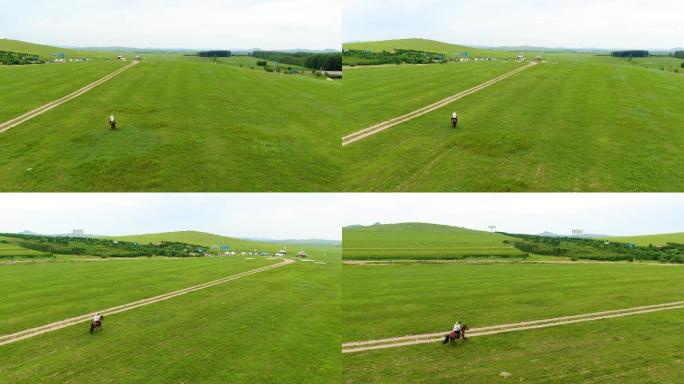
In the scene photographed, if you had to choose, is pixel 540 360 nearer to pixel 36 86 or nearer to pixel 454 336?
pixel 454 336

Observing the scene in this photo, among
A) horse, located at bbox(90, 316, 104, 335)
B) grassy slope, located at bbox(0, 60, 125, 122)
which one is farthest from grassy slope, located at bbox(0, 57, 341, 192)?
horse, located at bbox(90, 316, 104, 335)

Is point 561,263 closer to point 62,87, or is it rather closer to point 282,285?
point 282,285

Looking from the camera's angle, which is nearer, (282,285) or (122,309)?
(122,309)

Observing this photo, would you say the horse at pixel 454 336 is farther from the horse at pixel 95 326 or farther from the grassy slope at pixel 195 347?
the horse at pixel 95 326

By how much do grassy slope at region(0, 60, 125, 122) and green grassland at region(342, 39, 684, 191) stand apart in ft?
122

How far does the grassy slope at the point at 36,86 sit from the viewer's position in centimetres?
4238

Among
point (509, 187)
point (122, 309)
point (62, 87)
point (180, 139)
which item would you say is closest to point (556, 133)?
point (509, 187)

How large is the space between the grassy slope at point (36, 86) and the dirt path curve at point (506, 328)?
40497mm

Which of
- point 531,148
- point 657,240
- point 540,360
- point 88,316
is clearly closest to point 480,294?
point 540,360

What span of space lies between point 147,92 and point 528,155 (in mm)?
48293

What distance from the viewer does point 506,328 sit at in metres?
28.8

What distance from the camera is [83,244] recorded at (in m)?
87.2

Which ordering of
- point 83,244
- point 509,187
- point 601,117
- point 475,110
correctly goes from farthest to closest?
point 83,244, point 475,110, point 601,117, point 509,187

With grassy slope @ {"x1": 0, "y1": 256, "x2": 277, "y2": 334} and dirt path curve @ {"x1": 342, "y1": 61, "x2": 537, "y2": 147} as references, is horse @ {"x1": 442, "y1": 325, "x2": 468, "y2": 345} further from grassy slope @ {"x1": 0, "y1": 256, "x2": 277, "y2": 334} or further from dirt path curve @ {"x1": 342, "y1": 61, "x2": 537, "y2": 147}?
grassy slope @ {"x1": 0, "y1": 256, "x2": 277, "y2": 334}
